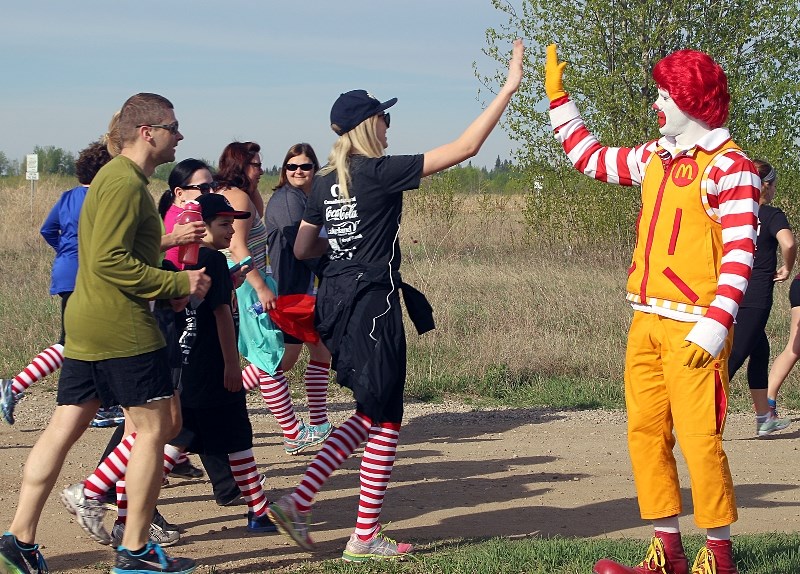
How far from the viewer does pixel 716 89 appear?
4.46 meters

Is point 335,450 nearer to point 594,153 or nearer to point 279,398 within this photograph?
point 594,153

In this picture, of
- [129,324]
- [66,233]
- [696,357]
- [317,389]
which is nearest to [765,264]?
[317,389]

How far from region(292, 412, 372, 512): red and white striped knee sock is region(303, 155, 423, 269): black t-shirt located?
79 centimetres

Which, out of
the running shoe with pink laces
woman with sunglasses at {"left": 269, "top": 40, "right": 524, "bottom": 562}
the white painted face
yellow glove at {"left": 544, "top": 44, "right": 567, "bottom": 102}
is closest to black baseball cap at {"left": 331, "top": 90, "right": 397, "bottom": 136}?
woman with sunglasses at {"left": 269, "top": 40, "right": 524, "bottom": 562}

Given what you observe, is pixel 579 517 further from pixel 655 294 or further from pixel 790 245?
pixel 790 245

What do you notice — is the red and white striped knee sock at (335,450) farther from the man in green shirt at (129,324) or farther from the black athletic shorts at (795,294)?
the black athletic shorts at (795,294)

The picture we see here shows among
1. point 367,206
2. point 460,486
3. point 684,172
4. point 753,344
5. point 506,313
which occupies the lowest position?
point 460,486

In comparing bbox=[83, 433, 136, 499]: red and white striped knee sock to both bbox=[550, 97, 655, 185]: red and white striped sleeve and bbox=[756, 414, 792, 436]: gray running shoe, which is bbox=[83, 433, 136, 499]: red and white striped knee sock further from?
bbox=[756, 414, 792, 436]: gray running shoe

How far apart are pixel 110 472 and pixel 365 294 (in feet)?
4.84

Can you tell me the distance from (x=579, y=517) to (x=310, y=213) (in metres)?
2.33

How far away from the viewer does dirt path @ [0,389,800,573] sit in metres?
5.49

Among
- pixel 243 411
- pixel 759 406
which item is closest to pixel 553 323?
pixel 759 406

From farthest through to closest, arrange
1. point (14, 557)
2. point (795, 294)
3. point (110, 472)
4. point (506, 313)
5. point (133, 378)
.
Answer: point (506, 313) → point (795, 294) → point (110, 472) → point (14, 557) → point (133, 378)

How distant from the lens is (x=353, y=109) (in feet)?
16.4
